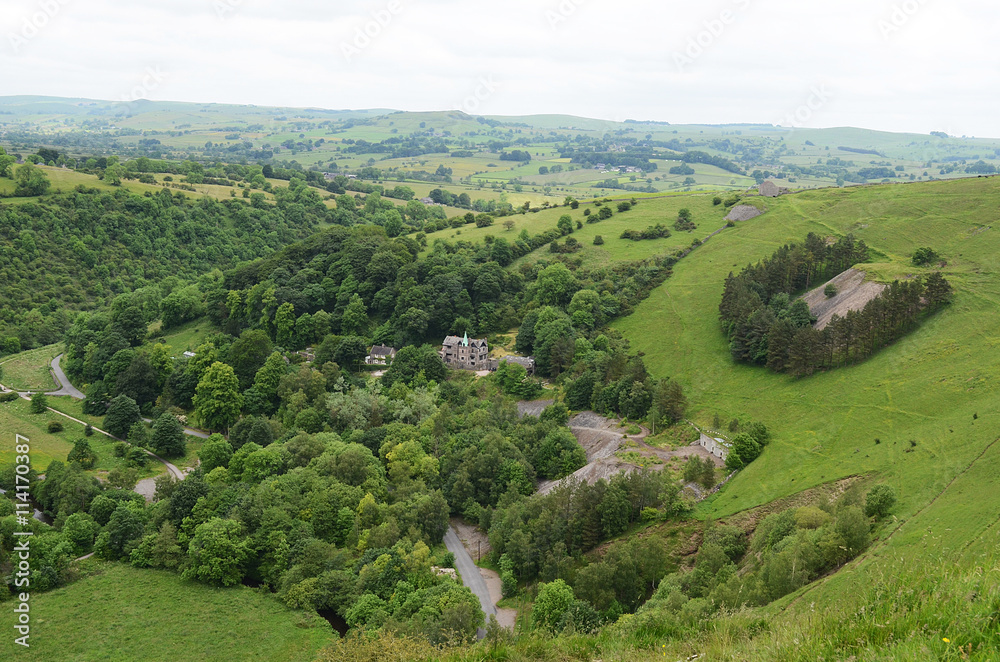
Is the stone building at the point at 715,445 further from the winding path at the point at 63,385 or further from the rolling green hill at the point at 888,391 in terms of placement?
the winding path at the point at 63,385

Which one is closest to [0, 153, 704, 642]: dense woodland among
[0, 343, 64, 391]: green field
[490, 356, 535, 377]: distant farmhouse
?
[490, 356, 535, 377]: distant farmhouse

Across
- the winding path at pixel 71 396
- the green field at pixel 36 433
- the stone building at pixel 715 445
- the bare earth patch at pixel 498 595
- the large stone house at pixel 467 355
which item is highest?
the stone building at pixel 715 445

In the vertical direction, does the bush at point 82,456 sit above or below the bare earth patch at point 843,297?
below

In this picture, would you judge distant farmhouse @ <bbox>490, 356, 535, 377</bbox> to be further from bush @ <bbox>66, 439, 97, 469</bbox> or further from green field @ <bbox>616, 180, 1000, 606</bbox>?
bush @ <bbox>66, 439, 97, 469</bbox>

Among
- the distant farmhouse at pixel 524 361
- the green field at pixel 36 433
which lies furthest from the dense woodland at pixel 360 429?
the green field at pixel 36 433

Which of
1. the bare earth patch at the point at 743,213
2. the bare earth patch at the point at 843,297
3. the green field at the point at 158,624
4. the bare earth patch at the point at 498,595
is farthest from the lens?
the bare earth patch at the point at 743,213

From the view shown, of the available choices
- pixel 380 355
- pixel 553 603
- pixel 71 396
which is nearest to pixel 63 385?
pixel 71 396
